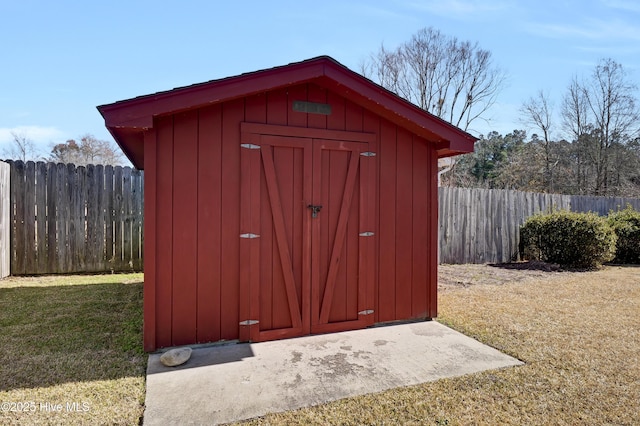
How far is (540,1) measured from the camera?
632cm

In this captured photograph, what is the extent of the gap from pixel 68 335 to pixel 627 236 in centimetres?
1207

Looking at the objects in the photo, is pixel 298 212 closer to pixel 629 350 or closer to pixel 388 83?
pixel 629 350

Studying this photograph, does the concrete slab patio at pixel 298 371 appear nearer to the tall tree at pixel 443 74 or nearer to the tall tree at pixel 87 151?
the tall tree at pixel 443 74

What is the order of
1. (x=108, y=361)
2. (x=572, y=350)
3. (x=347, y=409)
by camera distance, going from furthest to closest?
(x=572, y=350) → (x=108, y=361) → (x=347, y=409)

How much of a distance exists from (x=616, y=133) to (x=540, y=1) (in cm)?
1634

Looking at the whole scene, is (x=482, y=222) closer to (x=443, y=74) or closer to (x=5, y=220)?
(x=5, y=220)

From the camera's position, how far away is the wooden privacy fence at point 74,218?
6.31 m

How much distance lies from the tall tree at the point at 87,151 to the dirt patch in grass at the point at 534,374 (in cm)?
1801

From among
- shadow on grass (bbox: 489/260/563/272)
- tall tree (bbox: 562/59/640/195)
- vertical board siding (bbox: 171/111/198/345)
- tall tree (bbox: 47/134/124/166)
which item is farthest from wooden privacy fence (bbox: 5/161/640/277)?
tall tree (bbox: 562/59/640/195)

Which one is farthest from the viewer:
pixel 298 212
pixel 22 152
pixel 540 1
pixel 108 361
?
pixel 22 152

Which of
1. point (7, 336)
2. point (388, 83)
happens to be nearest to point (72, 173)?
point (7, 336)

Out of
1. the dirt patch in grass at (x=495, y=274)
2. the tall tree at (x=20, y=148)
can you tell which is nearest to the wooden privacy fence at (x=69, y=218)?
the dirt patch in grass at (x=495, y=274)

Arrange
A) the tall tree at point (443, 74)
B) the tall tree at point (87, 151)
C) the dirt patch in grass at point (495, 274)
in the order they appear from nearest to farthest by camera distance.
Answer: the dirt patch in grass at point (495, 274) < the tall tree at point (87, 151) < the tall tree at point (443, 74)

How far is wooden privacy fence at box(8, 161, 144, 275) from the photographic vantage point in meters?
6.31
